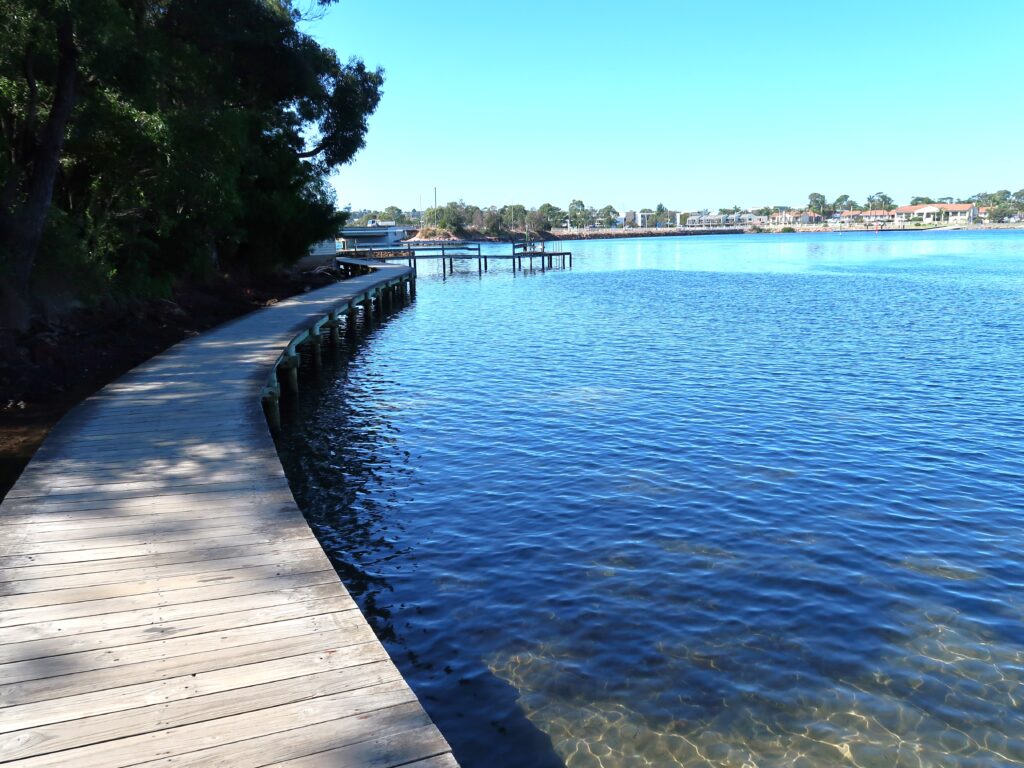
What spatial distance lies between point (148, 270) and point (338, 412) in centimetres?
1002

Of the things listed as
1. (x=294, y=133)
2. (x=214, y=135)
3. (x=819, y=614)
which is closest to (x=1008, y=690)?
(x=819, y=614)

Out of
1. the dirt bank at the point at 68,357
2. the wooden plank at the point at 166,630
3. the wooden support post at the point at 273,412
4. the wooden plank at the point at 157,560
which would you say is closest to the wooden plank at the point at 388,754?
the wooden plank at the point at 166,630

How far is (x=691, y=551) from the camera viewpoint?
27.2ft

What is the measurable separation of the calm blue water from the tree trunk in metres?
6.20

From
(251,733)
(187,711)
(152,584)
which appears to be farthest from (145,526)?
(251,733)

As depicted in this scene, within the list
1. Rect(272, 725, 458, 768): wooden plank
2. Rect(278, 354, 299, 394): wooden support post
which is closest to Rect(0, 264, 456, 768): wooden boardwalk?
Rect(272, 725, 458, 768): wooden plank

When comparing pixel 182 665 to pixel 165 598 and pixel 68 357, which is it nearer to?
pixel 165 598

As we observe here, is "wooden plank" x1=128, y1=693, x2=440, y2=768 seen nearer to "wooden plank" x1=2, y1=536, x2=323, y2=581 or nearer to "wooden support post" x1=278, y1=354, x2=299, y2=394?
"wooden plank" x1=2, y1=536, x2=323, y2=581

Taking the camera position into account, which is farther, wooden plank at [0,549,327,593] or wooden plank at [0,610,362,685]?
wooden plank at [0,549,327,593]

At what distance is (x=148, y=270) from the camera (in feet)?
70.2

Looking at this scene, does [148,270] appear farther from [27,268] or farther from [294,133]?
[294,133]

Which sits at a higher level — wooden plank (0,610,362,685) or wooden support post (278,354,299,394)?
wooden plank (0,610,362,685)

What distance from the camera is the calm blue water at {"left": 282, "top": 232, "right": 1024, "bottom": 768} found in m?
5.55

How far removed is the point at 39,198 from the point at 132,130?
2.56 m
